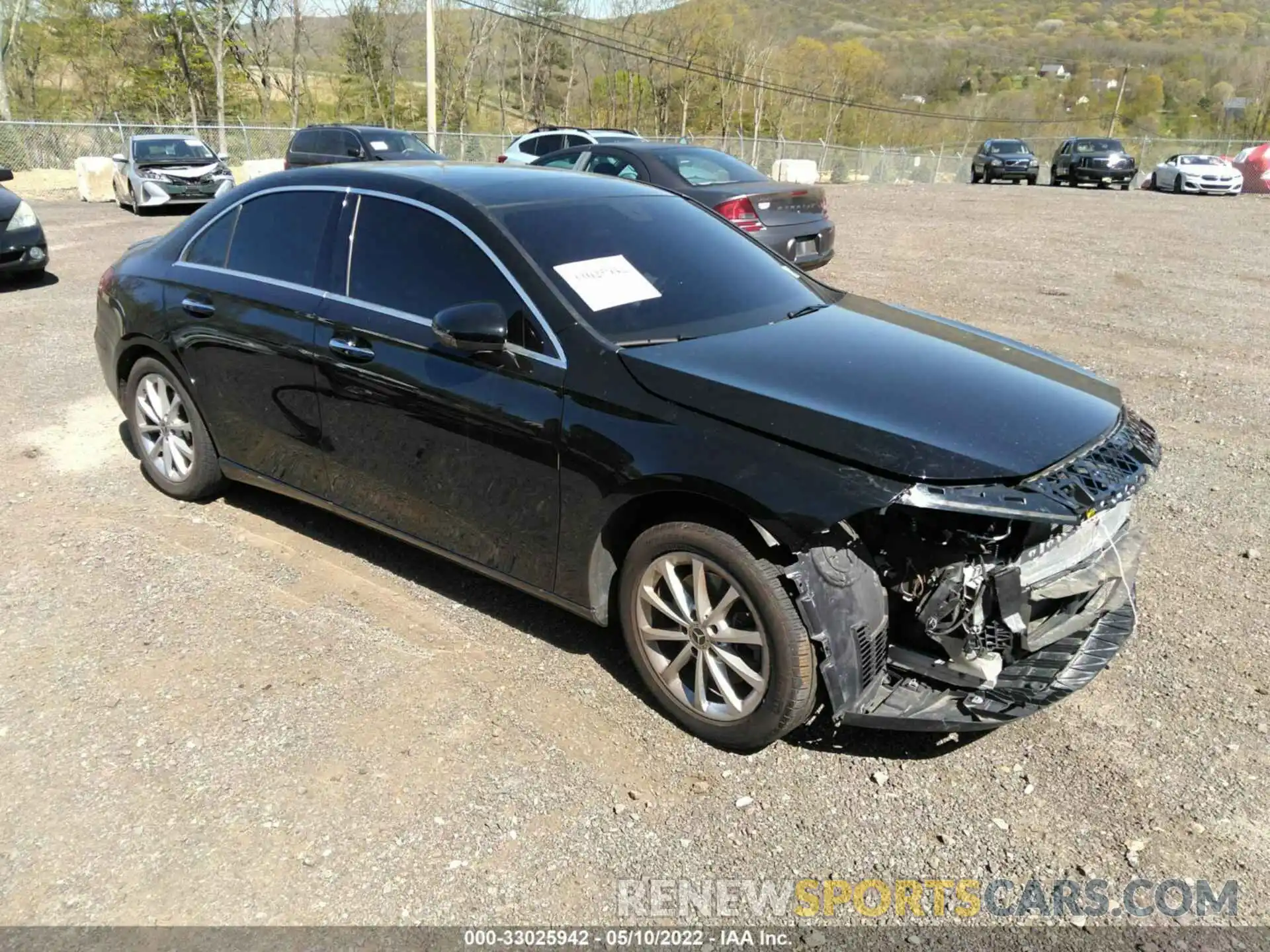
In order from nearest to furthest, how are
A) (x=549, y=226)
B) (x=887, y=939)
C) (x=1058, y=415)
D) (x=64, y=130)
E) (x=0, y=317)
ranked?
(x=887, y=939) < (x=1058, y=415) < (x=549, y=226) < (x=0, y=317) < (x=64, y=130)

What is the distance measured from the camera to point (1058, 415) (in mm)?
3080

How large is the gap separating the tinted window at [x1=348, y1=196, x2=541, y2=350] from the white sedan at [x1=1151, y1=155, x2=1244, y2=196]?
3197 cm

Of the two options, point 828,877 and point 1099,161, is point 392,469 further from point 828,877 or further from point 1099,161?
point 1099,161

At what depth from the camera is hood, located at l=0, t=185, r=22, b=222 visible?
9945 millimetres

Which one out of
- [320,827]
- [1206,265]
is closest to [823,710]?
[320,827]

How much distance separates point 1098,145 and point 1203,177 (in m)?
3.95

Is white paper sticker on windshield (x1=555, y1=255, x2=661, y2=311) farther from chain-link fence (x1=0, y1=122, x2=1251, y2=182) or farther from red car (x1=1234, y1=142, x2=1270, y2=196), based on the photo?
red car (x1=1234, y1=142, x2=1270, y2=196)

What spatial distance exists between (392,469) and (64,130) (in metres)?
27.3

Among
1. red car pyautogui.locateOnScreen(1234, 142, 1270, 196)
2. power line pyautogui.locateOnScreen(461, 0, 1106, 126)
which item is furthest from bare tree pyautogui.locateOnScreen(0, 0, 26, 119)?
red car pyautogui.locateOnScreen(1234, 142, 1270, 196)

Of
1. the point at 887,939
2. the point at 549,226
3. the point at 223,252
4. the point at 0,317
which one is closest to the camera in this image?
the point at 887,939

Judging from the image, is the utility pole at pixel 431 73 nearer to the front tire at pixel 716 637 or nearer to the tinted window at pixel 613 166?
the tinted window at pixel 613 166

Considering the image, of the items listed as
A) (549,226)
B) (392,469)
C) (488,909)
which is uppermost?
(549,226)

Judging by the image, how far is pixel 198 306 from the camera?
14.6 ft

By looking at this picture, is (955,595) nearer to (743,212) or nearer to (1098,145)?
(743,212)
